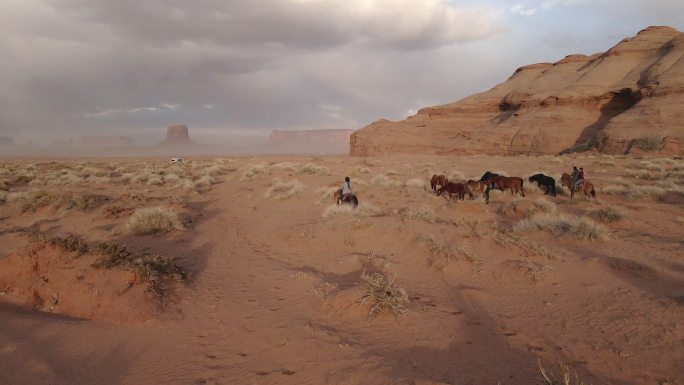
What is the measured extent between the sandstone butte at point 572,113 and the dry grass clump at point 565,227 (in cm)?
3633

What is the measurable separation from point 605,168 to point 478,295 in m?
25.7

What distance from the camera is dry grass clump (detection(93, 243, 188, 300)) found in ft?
22.1

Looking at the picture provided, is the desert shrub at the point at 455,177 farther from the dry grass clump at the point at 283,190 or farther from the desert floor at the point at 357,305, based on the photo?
the desert floor at the point at 357,305

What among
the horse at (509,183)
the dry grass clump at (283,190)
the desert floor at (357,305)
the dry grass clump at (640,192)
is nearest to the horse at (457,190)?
the horse at (509,183)

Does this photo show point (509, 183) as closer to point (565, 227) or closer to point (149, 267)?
point (565, 227)

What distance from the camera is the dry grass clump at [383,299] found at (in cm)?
611

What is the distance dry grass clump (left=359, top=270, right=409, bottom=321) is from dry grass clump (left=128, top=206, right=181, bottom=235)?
7823 mm

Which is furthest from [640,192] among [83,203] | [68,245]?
[83,203]

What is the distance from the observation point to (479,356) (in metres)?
5.06

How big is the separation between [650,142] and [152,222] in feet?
148

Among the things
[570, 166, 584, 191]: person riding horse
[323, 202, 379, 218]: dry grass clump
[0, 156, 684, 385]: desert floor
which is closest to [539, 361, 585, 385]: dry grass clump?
[0, 156, 684, 385]: desert floor

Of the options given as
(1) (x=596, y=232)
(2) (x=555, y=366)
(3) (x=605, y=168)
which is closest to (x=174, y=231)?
(2) (x=555, y=366)

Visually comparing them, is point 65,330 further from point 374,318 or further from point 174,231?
point 174,231

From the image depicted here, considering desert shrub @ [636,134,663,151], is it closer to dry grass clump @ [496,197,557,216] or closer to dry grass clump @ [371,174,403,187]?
dry grass clump @ [371,174,403,187]
